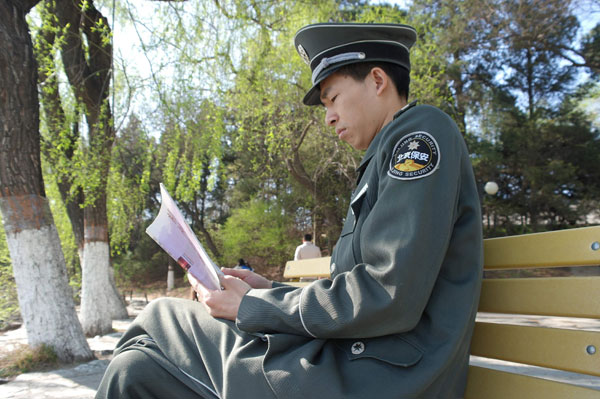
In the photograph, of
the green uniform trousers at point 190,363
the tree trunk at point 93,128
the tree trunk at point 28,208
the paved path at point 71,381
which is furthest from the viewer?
the tree trunk at point 93,128

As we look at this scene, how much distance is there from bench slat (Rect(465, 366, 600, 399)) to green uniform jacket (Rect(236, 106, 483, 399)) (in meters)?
0.12

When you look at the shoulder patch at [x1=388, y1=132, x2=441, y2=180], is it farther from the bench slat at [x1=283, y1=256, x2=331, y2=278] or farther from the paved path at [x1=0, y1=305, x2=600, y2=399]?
the paved path at [x1=0, y1=305, x2=600, y2=399]

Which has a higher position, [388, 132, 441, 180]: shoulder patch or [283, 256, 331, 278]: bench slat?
[388, 132, 441, 180]: shoulder patch

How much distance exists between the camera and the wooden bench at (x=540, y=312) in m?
1.35

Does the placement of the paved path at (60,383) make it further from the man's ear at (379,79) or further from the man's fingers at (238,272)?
the man's ear at (379,79)

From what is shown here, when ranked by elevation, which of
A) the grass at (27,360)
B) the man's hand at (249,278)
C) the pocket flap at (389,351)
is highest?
the man's hand at (249,278)

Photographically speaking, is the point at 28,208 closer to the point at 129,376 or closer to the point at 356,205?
the point at 129,376

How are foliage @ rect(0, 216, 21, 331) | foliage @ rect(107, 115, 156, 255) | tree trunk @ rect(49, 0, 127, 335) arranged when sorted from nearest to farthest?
foliage @ rect(0, 216, 21, 331) < tree trunk @ rect(49, 0, 127, 335) < foliage @ rect(107, 115, 156, 255)

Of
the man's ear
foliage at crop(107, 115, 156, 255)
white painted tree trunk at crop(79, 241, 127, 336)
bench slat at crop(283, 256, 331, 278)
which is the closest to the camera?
the man's ear

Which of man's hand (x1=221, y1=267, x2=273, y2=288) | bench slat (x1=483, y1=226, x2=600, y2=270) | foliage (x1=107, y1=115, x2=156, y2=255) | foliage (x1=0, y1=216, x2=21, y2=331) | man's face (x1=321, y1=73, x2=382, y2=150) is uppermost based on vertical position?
foliage (x1=107, y1=115, x2=156, y2=255)

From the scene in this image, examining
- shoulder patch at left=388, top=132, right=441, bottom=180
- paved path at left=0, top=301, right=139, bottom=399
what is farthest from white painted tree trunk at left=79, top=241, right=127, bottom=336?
shoulder patch at left=388, top=132, right=441, bottom=180

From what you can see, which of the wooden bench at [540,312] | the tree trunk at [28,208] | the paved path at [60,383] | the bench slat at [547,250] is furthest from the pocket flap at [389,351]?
the tree trunk at [28,208]

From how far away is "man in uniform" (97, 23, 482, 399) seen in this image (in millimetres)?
1321

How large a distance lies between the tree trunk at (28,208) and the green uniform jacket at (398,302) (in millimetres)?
4541
